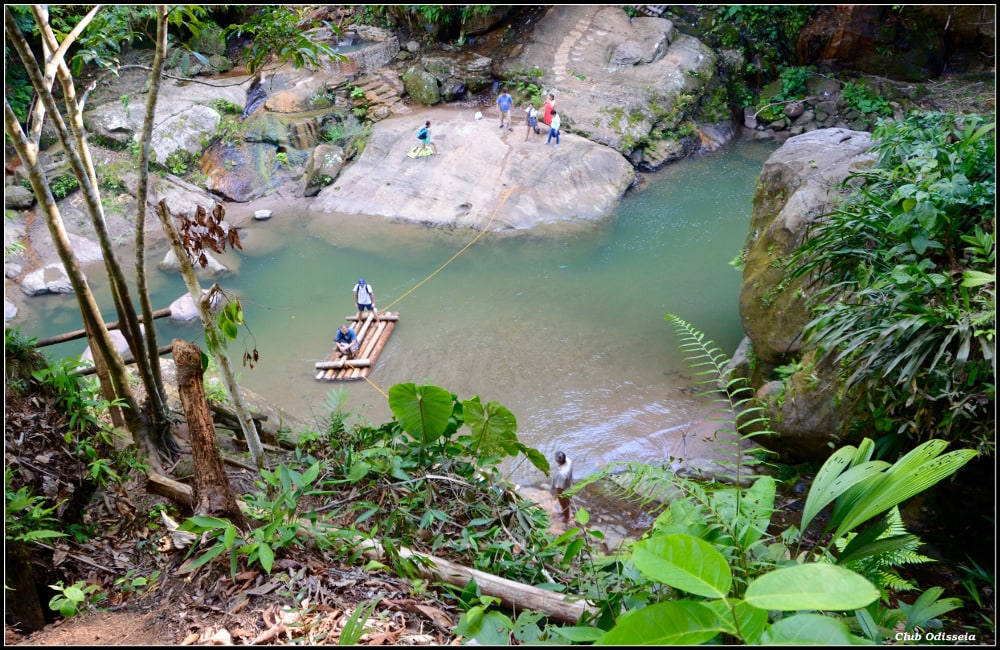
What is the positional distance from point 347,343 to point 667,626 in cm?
728

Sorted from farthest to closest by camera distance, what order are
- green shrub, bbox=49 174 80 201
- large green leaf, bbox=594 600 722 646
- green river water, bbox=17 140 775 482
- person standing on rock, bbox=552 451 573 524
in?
green shrub, bbox=49 174 80 201
green river water, bbox=17 140 775 482
person standing on rock, bbox=552 451 573 524
large green leaf, bbox=594 600 722 646

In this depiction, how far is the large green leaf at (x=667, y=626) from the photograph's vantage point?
4.24 feet

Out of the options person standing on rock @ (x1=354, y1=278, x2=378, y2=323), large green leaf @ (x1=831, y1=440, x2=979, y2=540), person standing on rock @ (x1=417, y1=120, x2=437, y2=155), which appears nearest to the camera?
large green leaf @ (x1=831, y1=440, x2=979, y2=540)

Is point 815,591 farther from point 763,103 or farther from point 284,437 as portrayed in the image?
point 763,103

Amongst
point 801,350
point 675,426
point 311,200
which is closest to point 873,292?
point 801,350

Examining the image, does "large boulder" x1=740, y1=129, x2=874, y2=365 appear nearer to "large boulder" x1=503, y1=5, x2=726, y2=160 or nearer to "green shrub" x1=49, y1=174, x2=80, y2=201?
"large boulder" x1=503, y1=5, x2=726, y2=160

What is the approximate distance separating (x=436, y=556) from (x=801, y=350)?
14.0 feet

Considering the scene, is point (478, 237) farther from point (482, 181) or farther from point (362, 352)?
point (362, 352)

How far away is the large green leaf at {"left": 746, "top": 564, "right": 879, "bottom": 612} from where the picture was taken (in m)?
1.18

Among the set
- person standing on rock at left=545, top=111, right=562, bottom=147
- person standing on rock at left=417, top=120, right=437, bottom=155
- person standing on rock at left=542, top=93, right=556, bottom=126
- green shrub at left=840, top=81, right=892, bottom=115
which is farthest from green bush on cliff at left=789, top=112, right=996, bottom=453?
green shrub at left=840, top=81, right=892, bottom=115

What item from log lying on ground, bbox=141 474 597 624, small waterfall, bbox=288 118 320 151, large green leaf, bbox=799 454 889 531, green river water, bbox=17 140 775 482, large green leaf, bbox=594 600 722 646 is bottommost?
green river water, bbox=17 140 775 482

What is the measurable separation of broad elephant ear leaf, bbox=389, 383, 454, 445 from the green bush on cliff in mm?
2903

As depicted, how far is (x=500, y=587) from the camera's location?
246 cm

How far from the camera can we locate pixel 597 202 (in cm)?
1205
